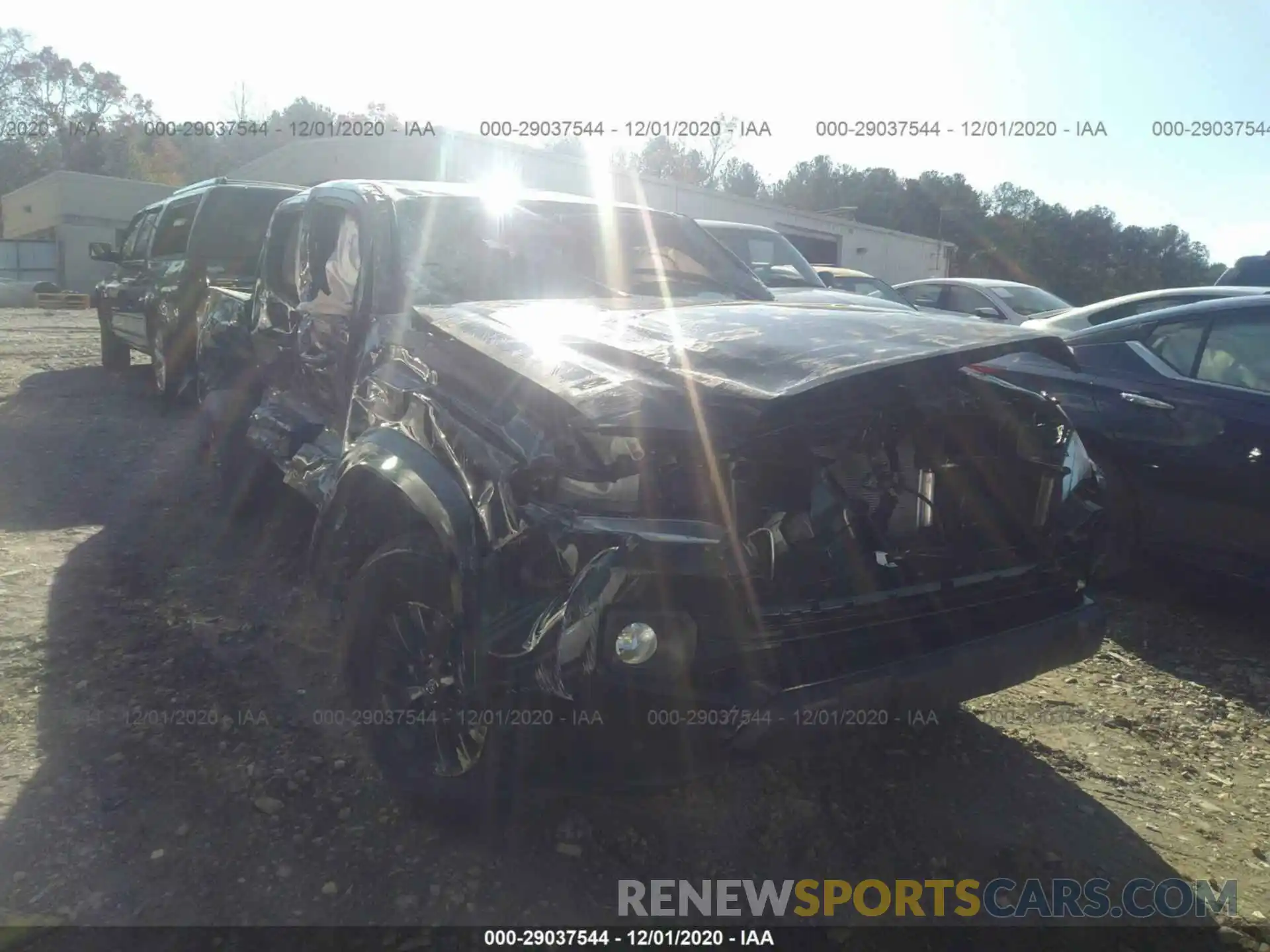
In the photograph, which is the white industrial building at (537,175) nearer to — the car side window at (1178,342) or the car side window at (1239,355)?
the car side window at (1178,342)

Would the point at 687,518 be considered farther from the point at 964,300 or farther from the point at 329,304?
the point at 964,300

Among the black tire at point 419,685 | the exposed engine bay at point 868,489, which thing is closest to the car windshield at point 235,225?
the black tire at point 419,685

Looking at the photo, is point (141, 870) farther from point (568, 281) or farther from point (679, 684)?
point (568, 281)

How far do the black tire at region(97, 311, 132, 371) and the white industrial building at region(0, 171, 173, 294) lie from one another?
23492mm

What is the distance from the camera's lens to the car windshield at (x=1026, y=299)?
11.6 meters

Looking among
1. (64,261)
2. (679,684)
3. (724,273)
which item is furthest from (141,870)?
(64,261)

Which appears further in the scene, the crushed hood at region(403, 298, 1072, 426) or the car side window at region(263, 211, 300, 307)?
the car side window at region(263, 211, 300, 307)

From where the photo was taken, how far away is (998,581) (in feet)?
9.83

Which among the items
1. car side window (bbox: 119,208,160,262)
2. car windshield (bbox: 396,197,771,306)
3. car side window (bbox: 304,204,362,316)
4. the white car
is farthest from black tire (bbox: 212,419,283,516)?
car side window (bbox: 119,208,160,262)

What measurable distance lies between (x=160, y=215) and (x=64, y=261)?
27.7m

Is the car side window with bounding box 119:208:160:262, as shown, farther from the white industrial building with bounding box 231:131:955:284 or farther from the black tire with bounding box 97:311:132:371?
the white industrial building with bounding box 231:131:955:284

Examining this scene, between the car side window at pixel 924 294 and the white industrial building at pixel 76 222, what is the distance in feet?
91.8

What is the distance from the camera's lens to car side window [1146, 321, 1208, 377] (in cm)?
490

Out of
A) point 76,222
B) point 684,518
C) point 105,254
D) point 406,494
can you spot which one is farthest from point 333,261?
point 76,222
